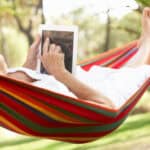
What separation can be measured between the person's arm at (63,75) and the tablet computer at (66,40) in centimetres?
4

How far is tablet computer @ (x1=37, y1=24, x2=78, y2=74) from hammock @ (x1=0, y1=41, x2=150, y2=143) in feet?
0.57

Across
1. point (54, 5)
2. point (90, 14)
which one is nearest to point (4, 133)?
point (54, 5)

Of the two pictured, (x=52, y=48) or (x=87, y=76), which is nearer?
(x=52, y=48)

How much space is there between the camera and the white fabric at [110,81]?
1.63 m

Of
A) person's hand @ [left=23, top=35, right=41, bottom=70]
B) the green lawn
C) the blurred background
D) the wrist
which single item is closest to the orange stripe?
the wrist

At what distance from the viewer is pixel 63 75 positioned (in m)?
1.53

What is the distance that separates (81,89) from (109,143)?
1.80 m

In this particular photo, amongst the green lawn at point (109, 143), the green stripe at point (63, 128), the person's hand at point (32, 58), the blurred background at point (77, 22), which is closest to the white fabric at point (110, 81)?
the green stripe at point (63, 128)

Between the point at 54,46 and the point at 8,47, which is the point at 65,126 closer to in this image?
the point at 54,46

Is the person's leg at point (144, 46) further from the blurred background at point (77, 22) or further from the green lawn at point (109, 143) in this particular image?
the blurred background at point (77, 22)

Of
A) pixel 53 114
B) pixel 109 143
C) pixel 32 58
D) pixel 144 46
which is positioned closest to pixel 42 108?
pixel 53 114

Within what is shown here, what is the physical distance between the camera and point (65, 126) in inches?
64.4

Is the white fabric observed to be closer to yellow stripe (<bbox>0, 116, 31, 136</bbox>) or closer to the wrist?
the wrist

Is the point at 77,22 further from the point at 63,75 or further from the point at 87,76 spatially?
the point at 63,75
